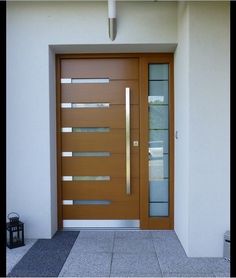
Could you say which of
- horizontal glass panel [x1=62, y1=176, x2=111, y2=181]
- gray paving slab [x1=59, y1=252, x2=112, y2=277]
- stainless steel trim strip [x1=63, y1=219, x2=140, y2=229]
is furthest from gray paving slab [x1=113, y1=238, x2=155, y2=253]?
horizontal glass panel [x1=62, y1=176, x2=111, y2=181]

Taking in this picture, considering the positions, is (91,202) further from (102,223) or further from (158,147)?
(158,147)

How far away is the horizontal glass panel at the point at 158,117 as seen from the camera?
142 inches

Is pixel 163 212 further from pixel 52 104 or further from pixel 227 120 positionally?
pixel 52 104

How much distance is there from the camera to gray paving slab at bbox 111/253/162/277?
2.55 m

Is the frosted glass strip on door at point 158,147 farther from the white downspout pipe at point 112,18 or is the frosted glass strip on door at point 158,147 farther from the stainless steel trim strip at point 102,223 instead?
the white downspout pipe at point 112,18

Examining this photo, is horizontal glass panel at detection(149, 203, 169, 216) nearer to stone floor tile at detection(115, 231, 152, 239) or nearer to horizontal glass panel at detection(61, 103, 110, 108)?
stone floor tile at detection(115, 231, 152, 239)

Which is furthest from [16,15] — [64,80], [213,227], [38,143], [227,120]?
[213,227]

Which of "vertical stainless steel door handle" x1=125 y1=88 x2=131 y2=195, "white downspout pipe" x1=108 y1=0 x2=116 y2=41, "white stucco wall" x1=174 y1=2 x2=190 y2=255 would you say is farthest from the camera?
"vertical stainless steel door handle" x1=125 y1=88 x2=131 y2=195

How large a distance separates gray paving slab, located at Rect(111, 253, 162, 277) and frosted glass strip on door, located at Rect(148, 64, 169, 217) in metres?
0.82

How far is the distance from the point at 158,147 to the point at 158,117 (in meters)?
0.39

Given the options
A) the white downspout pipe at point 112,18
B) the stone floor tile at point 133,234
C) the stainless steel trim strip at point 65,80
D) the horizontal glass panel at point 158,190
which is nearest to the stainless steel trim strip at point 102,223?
the stone floor tile at point 133,234

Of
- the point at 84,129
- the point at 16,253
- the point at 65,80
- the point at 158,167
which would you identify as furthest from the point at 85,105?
the point at 16,253

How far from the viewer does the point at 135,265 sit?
2.71m

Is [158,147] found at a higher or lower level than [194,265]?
higher
